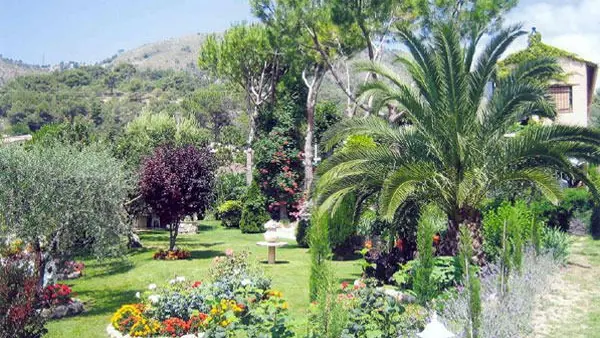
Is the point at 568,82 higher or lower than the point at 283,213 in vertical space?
higher

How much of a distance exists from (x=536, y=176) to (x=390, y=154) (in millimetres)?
3166

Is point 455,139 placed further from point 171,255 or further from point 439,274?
point 171,255

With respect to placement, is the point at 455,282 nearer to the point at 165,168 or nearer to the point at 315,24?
the point at 165,168

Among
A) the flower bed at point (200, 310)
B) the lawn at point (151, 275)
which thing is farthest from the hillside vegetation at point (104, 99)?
the flower bed at point (200, 310)

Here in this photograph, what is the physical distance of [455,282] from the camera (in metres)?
11.9

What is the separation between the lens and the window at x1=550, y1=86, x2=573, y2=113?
30.9 m

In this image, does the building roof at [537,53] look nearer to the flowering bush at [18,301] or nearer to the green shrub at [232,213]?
the green shrub at [232,213]

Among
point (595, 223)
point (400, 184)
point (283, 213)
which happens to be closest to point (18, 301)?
point (400, 184)

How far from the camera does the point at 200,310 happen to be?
11.2 m

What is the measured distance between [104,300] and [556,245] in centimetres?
1198

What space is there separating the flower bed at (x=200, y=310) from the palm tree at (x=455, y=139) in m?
2.80

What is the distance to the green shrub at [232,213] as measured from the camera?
107 feet

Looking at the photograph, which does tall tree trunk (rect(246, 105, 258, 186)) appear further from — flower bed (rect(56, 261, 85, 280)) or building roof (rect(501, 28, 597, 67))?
flower bed (rect(56, 261, 85, 280))

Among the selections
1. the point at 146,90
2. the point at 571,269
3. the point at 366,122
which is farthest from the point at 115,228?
the point at 146,90
